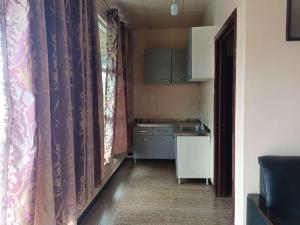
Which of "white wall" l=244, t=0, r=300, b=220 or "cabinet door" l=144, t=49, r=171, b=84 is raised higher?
"cabinet door" l=144, t=49, r=171, b=84

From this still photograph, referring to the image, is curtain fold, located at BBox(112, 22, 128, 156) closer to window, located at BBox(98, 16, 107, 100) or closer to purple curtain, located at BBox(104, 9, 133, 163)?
purple curtain, located at BBox(104, 9, 133, 163)

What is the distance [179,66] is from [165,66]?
0.28 meters

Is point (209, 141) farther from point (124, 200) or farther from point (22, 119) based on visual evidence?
point (22, 119)

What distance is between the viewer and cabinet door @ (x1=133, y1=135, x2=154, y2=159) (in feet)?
17.7

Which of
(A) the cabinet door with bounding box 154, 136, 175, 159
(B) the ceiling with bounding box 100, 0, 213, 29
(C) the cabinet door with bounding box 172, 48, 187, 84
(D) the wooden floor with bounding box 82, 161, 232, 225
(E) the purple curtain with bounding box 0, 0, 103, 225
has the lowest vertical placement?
(D) the wooden floor with bounding box 82, 161, 232, 225

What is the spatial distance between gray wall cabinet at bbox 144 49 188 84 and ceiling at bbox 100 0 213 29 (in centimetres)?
53

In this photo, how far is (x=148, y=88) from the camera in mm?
5938

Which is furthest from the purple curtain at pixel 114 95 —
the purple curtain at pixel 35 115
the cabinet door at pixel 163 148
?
the purple curtain at pixel 35 115

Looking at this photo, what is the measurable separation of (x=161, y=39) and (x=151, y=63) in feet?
2.14

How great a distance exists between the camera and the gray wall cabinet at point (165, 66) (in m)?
5.47

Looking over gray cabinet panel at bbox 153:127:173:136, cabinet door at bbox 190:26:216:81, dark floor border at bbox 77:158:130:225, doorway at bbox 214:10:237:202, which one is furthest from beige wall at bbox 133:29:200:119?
doorway at bbox 214:10:237:202

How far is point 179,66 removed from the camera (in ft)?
18.0

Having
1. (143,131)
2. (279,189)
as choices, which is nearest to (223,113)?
(279,189)

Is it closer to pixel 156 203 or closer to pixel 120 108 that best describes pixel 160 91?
pixel 120 108
